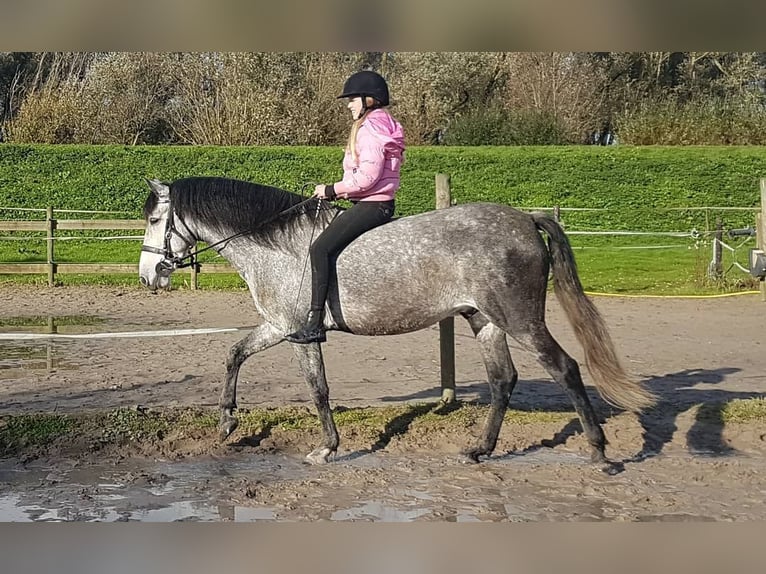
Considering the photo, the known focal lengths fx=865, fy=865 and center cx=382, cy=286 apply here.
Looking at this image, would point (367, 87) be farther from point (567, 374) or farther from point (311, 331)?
point (567, 374)

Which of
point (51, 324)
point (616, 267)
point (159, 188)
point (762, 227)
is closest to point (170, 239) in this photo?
point (159, 188)

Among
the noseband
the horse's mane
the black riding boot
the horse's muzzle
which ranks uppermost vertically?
the horse's mane

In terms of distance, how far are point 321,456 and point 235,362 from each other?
1002mm

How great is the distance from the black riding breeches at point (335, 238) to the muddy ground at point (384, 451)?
1.18m

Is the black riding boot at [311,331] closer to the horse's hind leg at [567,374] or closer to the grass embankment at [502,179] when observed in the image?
the horse's hind leg at [567,374]

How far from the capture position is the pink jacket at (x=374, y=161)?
547 cm

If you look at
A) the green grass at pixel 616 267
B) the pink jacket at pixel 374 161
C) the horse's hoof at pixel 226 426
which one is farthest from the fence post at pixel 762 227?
the horse's hoof at pixel 226 426

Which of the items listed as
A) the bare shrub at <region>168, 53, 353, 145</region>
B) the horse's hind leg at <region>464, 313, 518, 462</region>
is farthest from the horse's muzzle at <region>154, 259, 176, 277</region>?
the bare shrub at <region>168, 53, 353, 145</region>

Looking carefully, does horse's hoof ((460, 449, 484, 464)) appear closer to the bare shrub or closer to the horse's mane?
the horse's mane

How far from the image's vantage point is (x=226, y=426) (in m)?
6.16

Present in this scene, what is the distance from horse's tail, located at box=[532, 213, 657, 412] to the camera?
5.75m
